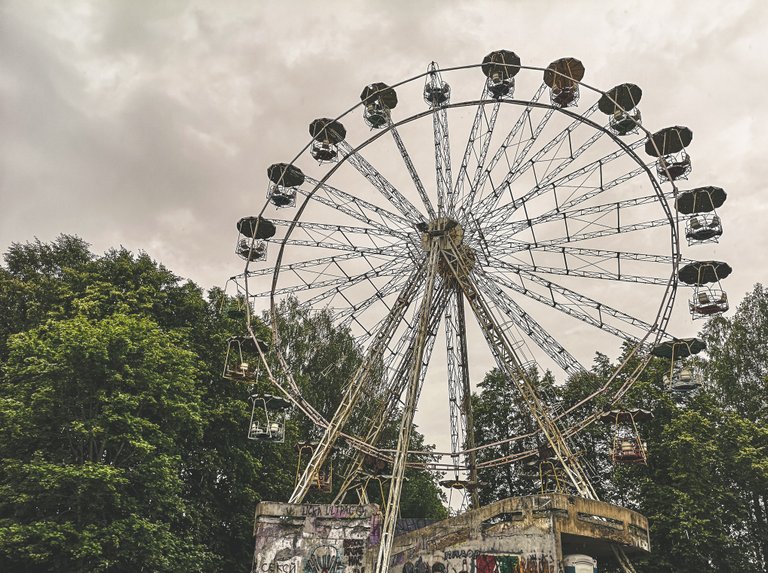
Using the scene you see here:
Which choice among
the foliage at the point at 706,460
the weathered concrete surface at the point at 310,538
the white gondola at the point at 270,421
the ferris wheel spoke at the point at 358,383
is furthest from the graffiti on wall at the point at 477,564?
the foliage at the point at 706,460

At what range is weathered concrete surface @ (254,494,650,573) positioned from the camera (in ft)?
43.3

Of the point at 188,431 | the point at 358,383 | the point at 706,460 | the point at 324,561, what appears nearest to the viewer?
the point at 324,561

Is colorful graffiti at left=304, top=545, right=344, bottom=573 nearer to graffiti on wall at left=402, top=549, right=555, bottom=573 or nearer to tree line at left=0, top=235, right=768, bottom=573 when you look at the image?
graffiti on wall at left=402, top=549, right=555, bottom=573

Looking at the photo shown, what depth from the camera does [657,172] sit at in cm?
1997

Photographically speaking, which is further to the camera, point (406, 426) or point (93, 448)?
point (93, 448)

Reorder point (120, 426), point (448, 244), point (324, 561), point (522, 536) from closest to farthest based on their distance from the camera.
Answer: point (522, 536) < point (324, 561) < point (120, 426) < point (448, 244)

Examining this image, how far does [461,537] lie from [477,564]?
30.0 inches

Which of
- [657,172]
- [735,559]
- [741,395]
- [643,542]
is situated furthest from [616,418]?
[741,395]

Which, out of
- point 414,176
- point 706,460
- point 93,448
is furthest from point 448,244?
Answer: point 706,460

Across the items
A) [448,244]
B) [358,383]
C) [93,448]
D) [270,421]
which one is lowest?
[93,448]

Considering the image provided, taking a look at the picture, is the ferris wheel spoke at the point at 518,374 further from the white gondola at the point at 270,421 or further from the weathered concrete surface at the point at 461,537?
the white gondola at the point at 270,421

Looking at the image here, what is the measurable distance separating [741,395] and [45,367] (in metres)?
28.9

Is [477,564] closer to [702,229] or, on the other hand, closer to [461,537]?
[461,537]

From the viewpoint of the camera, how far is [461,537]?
14438 millimetres
